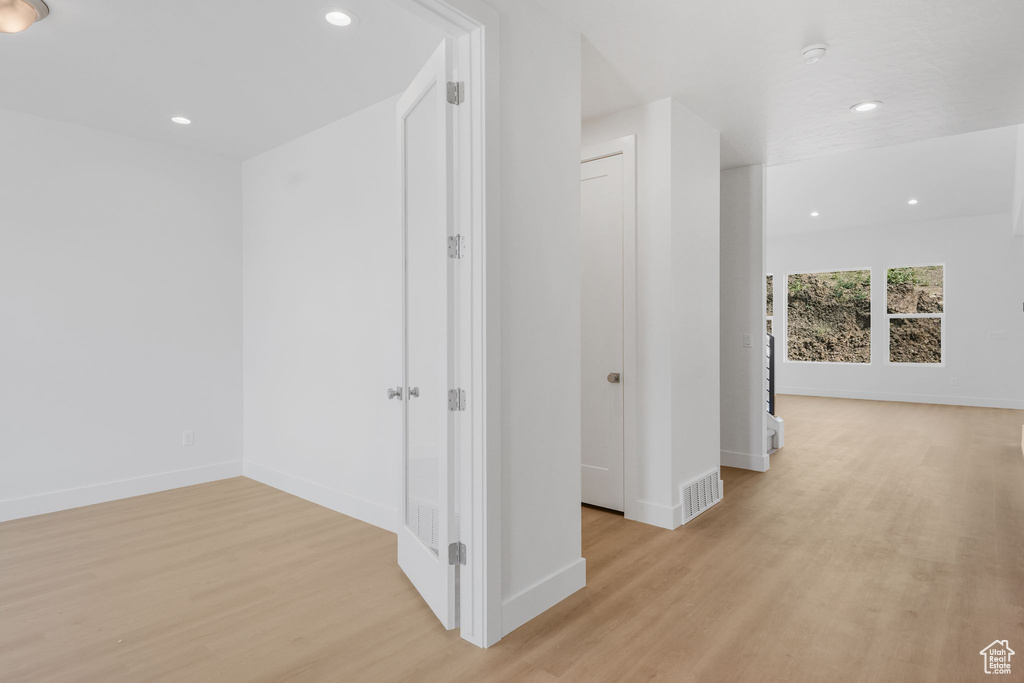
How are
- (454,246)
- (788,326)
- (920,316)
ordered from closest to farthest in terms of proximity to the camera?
(454,246)
(920,316)
(788,326)

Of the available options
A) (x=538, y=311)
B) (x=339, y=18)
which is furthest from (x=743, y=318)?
(x=339, y=18)

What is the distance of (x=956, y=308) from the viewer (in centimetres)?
871

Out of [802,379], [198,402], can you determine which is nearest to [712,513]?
[198,402]

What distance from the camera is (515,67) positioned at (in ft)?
7.52

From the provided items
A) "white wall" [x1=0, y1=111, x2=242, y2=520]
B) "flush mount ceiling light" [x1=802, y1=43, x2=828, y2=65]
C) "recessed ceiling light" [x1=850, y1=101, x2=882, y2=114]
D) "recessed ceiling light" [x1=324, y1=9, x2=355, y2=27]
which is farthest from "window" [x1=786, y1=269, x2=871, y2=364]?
"recessed ceiling light" [x1=324, y1=9, x2=355, y2=27]

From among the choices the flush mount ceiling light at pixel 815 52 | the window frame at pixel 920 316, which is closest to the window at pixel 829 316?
the window frame at pixel 920 316

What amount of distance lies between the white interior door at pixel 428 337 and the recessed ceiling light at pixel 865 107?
2774 mm

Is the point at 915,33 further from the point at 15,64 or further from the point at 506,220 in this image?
the point at 15,64

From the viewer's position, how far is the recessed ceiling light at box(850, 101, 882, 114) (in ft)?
11.4

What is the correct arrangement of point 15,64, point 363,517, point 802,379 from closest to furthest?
1. point 15,64
2. point 363,517
3. point 802,379

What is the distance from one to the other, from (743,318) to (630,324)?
1.81 m

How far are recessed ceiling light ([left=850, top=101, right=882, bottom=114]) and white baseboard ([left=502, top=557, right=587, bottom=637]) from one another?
3.23 meters

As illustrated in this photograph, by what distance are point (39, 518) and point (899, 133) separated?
21.0 feet

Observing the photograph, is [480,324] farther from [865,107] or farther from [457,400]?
[865,107]
